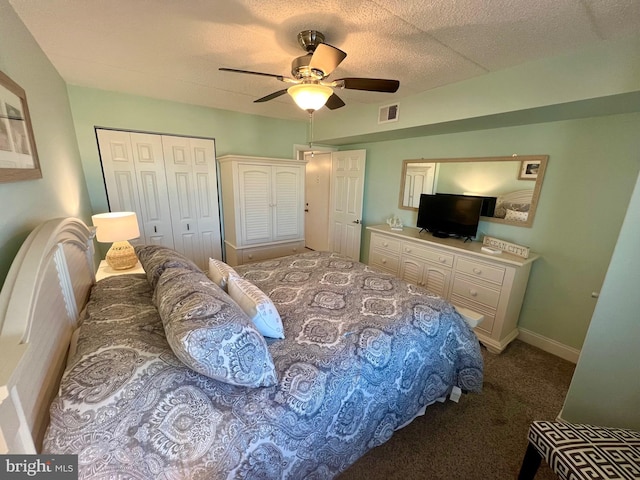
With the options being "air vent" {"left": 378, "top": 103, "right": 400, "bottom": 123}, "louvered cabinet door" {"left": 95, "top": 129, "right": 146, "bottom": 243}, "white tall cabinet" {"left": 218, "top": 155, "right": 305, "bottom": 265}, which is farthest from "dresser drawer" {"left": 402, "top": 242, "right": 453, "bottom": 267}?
"louvered cabinet door" {"left": 95, "top": 129, "right": 146, "bottom": 243}

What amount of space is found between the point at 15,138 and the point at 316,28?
1.57m

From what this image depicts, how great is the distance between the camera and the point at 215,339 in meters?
0.91

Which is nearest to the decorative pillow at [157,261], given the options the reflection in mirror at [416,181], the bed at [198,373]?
the bed at [198,373]

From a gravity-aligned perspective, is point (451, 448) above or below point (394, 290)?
below

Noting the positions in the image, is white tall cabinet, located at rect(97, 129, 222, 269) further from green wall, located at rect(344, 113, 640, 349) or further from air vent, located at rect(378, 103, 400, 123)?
green wall, located at rect(344, 113, 640, 349)

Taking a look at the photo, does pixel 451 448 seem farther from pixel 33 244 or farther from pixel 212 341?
pixel 33 244

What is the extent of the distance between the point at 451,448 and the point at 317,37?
2571mm

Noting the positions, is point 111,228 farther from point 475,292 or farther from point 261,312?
point 475,292

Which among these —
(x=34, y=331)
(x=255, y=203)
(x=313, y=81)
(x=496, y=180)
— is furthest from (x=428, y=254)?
(x=34, y=331)

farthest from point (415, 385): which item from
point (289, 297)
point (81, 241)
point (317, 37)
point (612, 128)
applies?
point (612, 128)

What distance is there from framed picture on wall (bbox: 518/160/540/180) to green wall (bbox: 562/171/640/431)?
117 centimetres

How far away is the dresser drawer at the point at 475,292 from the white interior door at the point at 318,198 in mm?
2408

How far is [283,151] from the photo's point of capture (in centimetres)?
390

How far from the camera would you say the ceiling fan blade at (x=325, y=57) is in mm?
1296
